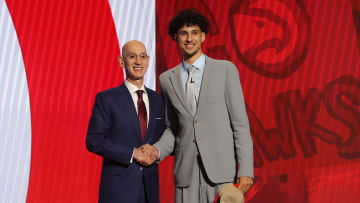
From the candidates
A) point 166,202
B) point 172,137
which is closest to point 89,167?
point 166,202

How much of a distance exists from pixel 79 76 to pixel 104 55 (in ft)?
0.87

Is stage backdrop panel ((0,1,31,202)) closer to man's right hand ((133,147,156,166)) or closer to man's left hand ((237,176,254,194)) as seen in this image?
man's right hand ((133,147,156,166))

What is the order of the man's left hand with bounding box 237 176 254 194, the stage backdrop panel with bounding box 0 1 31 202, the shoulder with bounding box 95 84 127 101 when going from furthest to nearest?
→ 1. the stage backdrop panel with bounding box 0 1 31 202
2. the shoulder with bounding box 95 84 127 101
3. the man's left hand with bounding box 237 176 254 194

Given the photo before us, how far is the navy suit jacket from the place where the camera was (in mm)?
2053

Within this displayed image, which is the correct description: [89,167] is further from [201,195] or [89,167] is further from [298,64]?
[298,64]

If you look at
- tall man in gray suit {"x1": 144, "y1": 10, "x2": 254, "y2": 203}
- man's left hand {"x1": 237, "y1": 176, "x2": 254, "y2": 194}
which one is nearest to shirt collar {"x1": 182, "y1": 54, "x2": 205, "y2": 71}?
tall man in gray suit {"x1": 144, "y1": 10, "x2": 254, "y2": 203}

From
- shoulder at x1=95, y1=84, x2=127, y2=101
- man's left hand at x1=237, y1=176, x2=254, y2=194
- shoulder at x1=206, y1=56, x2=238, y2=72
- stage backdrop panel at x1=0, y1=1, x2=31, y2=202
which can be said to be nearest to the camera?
man's left hand at x1=237, y1=176, x2=254, y2=194

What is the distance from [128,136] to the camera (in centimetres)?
210

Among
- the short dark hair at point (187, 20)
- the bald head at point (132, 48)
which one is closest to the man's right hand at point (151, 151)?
the bald head at point (132, 48)

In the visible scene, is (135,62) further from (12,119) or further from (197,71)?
(12,119)

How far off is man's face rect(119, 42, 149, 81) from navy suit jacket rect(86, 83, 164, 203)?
12cm

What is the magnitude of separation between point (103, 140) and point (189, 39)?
0.69 m

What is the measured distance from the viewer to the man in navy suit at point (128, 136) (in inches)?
80.9

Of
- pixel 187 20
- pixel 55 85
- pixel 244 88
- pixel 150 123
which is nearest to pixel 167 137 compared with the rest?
pixel 150 123
